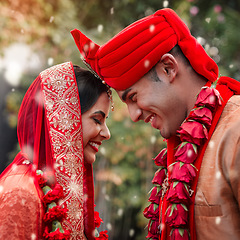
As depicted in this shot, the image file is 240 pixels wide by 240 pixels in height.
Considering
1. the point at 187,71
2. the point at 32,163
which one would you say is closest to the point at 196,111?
the point at 187,71

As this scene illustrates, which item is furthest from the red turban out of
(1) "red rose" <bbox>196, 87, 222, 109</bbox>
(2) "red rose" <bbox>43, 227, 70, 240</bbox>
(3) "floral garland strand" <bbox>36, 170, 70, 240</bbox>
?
(2) "red rose" <bbox>43, 227, 70, 240</bbox>

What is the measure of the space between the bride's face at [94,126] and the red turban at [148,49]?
1.33 feet

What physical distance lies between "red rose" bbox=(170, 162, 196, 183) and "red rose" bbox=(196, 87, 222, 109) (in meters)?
0.42

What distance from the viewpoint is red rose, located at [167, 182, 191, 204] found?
2156mm

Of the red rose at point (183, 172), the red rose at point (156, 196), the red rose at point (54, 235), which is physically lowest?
the red rose at point (54, 235)

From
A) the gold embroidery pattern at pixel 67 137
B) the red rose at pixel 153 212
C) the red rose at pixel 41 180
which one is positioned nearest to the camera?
the red rose at pixel 41 180

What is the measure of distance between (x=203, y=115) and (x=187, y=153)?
0.27 metres

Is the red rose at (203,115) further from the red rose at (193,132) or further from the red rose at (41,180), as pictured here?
the red rose at (41,180)

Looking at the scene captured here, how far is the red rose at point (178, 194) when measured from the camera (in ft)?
7.07

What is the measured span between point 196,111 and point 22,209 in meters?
1.34

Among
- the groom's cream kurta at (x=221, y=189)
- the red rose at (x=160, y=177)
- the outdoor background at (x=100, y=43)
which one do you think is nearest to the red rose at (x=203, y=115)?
the groom's cream kurta at (x=221, y=189)

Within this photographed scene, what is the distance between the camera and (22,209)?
89.5 inches

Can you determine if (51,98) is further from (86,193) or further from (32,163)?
(86,193)

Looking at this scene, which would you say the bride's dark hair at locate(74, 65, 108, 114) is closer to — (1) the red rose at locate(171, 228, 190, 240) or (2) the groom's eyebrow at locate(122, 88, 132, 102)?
(2) the groom's eyebrow at locate(122, 88, 132, 102)
